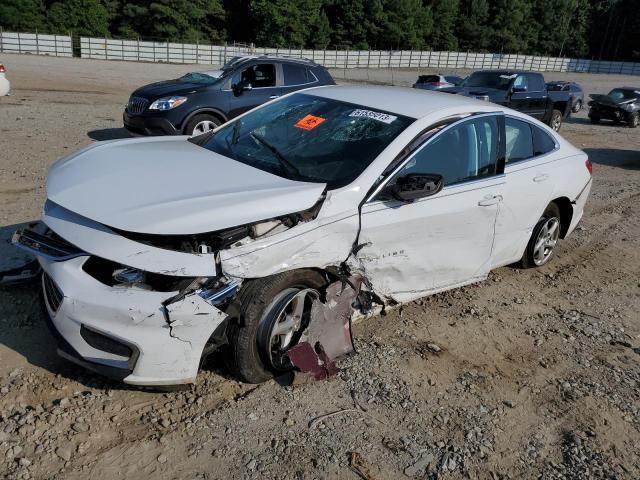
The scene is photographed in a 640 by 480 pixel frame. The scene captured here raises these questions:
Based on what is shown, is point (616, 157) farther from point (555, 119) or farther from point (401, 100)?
point (401, 100)

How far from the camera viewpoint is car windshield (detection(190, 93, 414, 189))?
12.4 feet

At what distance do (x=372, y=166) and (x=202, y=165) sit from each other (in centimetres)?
113

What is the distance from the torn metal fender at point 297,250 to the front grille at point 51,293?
2.94ft

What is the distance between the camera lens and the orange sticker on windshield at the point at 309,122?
4234 millimetres

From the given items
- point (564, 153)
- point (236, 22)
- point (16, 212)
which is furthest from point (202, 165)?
point (236, 22)

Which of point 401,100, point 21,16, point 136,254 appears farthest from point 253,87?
point 21,16

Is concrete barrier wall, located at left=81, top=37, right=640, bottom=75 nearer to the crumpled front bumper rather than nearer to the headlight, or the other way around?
the headlight

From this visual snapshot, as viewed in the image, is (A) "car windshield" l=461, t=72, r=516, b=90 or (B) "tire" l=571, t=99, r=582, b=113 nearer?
(A) "car windshield" l=461, t=72, r=516, b=90

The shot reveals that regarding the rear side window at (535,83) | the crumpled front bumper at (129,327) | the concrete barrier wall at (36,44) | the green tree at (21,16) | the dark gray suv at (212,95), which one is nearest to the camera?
the crumpled front bumper at (129,327)

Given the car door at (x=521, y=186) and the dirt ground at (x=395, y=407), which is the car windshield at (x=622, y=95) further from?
the dirt ground at (x=395, y=407)

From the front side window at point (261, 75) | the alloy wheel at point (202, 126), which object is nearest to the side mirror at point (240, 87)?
the front side window at point (261, 75)

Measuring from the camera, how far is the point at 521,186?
4.74 m

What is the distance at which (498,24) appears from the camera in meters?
85.2

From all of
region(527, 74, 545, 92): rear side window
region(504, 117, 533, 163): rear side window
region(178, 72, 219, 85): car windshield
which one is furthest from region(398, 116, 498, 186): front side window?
region(527, 74, 545, 92): rear side window
